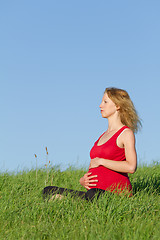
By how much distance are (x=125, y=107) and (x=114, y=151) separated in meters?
0.69

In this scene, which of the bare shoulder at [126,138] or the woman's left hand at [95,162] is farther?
the woman's left hand at [95,162]

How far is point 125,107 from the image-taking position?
473 cm

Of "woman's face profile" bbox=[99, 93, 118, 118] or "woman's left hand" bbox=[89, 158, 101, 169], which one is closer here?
"woman's left hand" bbox=[89, 158, 101, 169]

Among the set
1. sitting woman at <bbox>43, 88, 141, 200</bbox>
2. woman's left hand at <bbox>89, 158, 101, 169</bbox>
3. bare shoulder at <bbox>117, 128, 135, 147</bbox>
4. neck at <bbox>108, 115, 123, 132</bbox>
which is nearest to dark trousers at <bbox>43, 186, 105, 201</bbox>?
sitting woman at <bbox>43, 88, 141, 200</bbox>

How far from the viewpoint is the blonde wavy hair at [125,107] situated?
4.72 meters

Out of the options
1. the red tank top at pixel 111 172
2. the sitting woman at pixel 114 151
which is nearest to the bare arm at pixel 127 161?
the sitting woman at pixel 114 151

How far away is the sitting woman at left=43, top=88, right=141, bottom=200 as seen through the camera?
4.43 meters

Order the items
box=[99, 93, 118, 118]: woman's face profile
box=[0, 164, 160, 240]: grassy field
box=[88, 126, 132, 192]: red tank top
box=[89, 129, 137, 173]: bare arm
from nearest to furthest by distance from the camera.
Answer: box=[0, 164, 160, 240]: grassy field
box=[89, 129, 137, 173]: bare arm
box=[88, 126, 132, 192]: red tank top
box=[99, 93, 118, 118]: woman's face profile

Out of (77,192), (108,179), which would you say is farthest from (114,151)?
(77,192)

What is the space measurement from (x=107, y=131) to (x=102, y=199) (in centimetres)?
119

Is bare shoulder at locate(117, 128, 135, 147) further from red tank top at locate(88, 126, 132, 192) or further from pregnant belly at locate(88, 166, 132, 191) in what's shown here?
pregnant belly at locate(88, 166, 132, 191)

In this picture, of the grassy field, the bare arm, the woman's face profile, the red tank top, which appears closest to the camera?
the grassy field

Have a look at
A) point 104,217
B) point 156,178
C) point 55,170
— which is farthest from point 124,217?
point 55,170

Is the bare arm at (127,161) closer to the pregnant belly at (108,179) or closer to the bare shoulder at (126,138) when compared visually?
the bare shoulder at (126,138)
